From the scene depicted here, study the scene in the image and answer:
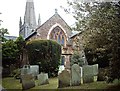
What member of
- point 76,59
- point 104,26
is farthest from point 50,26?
point 104,26

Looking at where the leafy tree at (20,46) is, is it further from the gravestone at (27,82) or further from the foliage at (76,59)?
the gravestone at (27,82)

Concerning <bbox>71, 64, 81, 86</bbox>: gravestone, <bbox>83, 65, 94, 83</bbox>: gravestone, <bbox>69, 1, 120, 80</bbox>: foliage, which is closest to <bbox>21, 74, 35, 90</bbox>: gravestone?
<bbox>71, 64, 81, 86</bbox>: gravestone

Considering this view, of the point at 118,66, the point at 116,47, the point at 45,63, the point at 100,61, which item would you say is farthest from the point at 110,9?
the point at 45,63

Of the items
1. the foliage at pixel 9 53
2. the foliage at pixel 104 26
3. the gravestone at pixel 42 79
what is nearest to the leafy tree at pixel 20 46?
the foliage at pixel 9 53

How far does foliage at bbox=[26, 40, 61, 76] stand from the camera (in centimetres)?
866

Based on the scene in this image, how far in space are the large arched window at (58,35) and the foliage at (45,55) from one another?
14.4 ft

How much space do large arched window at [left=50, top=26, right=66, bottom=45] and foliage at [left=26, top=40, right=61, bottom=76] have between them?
4384 millimetres

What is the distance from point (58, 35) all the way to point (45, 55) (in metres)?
5.10

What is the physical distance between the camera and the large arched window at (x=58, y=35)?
13.4 m

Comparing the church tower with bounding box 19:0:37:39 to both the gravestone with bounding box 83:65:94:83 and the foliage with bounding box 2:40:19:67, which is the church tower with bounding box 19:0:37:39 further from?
the gravestone with bounding box 83:65:94:83

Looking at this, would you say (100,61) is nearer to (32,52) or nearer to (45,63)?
(45,63)

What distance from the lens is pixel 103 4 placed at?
12.1ft

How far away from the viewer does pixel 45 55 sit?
8.79 metres

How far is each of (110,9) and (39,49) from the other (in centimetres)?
563
